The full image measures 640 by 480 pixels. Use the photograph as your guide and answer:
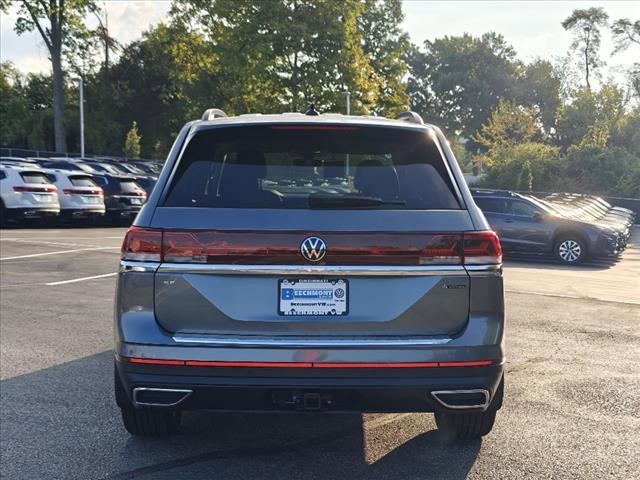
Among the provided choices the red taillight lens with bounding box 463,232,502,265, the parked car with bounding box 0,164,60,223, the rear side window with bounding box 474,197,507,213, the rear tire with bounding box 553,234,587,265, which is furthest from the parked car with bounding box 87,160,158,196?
the red taillight lens with bounding box 463,232,502,265

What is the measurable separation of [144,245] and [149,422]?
125cm

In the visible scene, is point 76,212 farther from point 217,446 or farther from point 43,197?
point 217,446

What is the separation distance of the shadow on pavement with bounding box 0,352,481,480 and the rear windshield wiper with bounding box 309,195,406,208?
1408 millimetres

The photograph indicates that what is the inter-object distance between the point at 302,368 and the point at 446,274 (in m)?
0.78

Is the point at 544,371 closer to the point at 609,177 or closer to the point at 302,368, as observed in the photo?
the point at 302,368

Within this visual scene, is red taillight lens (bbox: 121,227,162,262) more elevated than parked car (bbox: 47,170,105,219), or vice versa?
red taillight lens (bbox: 121,227,162,262)

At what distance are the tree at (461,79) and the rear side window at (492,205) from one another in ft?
204

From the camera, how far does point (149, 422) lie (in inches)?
162

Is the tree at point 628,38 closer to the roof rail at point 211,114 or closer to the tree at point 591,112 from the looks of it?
the tree at point 591,112

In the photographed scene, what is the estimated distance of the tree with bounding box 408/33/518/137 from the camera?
7750cm

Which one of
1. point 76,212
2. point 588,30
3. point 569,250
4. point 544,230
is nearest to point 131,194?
point 76,212

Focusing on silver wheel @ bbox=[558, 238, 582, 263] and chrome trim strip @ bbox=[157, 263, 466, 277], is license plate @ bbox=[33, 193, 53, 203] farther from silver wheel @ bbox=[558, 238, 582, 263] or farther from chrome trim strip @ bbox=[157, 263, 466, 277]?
chrome trim strip @ bbox=[157, 263, 466, 277]

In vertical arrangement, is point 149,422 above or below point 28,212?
below

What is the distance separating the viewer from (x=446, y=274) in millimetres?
3334
